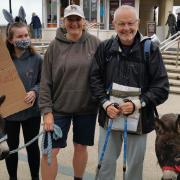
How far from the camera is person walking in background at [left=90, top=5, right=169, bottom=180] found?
322 centimetres

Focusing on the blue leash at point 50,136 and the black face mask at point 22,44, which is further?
the black face mask at point 22,44

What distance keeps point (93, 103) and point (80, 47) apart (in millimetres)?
587

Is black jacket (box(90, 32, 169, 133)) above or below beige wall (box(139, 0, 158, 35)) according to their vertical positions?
below

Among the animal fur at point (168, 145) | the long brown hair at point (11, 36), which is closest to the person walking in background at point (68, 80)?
the long brown hair at point (11, 36)

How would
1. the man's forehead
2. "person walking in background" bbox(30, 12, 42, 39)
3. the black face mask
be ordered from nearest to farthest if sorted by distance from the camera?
1. the man's forehead
2. the black face mask
3. "person walking in background" bbox(30, 12, 42, 39)

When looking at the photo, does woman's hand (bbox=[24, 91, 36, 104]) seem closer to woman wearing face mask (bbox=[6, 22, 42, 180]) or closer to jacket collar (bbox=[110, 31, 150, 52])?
woman wearing face mask (bbox=[6, 22, 42, 180])

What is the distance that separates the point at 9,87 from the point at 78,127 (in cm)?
84

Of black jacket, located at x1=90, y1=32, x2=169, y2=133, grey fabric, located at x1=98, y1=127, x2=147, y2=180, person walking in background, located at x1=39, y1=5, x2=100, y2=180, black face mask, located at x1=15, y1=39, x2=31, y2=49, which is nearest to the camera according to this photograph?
black jacket, located at x1=90, y1=32, x2=169, y2=133

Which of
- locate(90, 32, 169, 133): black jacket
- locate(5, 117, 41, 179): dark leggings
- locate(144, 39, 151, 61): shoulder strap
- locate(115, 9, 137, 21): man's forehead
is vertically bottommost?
locate(5, 117, 41, 179): dark leggings

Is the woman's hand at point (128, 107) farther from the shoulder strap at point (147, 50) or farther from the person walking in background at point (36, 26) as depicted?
the person walking in background at point (36, 26)

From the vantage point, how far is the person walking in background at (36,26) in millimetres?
23609

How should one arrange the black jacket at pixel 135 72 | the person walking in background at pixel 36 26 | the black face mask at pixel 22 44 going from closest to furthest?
the black jacket at pixel 135 72
the black face mask at pixel 22 44
the person walking in background at pixel 36 26

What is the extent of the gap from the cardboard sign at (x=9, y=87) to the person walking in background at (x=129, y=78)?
0.89 meters

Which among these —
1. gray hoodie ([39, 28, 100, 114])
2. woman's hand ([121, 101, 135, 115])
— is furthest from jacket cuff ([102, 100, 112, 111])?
gray hoodie ([39, 28, 100, 114])
